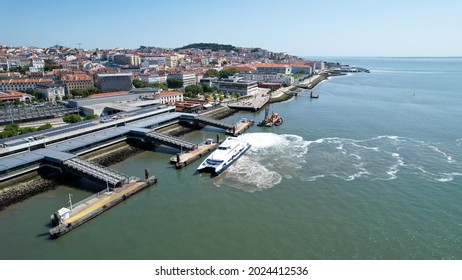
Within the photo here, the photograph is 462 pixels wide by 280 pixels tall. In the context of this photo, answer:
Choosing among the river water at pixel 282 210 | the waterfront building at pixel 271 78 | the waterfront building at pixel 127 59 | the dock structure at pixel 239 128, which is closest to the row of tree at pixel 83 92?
the dock structure at pixel 239 128

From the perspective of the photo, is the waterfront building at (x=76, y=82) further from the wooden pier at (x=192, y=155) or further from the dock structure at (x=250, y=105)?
the wooden pier at (x=192, y=155)

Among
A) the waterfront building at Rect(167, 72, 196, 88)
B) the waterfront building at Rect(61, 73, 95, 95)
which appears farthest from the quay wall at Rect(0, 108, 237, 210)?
the waterfront building at Rect(167, 72, 196, 88)

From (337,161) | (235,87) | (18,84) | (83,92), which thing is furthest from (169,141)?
(18,84)

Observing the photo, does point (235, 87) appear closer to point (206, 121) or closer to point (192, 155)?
point (206, 121)

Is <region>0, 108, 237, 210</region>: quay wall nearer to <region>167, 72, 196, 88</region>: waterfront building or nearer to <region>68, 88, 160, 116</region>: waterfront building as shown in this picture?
<region>68, 88, 160, 116</region>: waterfront building

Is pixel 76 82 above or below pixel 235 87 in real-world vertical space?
above
